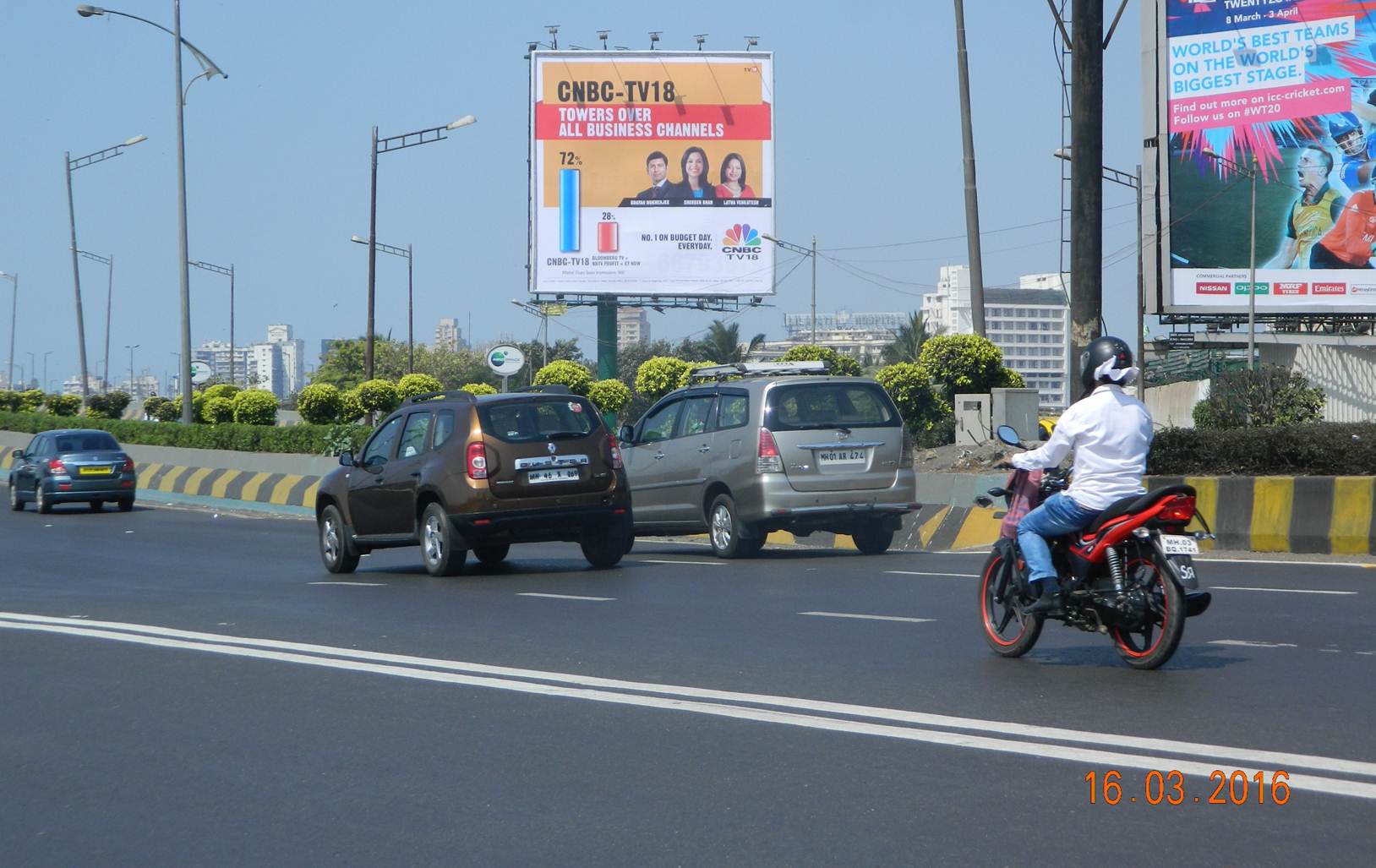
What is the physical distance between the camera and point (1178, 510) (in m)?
7.53

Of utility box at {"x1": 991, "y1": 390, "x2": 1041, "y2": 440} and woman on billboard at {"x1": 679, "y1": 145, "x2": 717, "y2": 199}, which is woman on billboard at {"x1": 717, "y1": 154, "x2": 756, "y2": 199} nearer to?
woman on billboard at {"x1": 679, "y1": 145, "x2": 717, "y2": 199}

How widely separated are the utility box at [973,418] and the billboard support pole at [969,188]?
2551mm

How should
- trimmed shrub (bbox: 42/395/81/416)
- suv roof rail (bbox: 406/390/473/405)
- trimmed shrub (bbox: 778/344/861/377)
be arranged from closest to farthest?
suv roof rail (bbox: 406/390/473/405) < trimmed shrub (bbox: 778/344/861/377) < trimmed shrub (bbox: 42/395/81/416)

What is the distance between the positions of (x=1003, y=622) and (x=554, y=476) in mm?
6737

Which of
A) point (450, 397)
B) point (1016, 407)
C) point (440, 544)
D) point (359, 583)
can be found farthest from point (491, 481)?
point (1016, 407)

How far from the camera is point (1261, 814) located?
502cm

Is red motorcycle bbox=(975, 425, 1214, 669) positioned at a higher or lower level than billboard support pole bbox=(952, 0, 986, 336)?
lower

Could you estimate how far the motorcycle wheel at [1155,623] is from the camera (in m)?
7.44

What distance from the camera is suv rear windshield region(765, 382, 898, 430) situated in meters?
15.5

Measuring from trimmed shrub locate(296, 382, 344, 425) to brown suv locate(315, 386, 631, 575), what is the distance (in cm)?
1811

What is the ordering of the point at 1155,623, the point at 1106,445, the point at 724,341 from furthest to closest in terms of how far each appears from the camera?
1. the point at 724,341
2. the point at 1106,445
3. the point at 1155,623

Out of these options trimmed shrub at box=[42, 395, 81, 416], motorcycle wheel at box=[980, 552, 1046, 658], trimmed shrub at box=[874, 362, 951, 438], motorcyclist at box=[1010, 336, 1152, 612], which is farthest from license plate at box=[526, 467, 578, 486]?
trimmed shrub at box=[42, 395, 81, 416]

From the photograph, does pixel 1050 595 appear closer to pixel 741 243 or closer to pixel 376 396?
pixel 376 396

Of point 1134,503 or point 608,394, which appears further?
point 608,394
